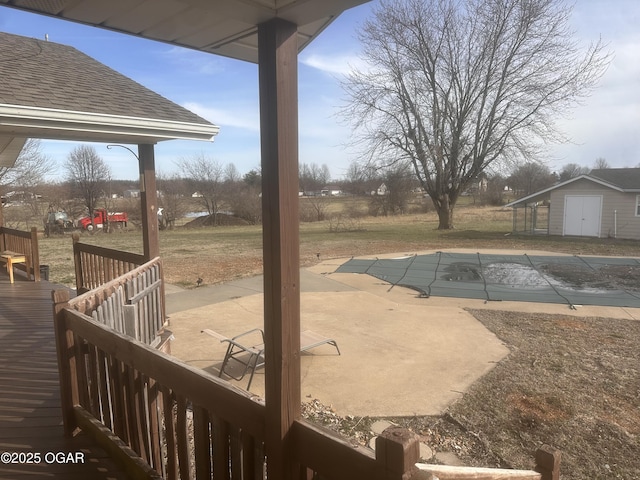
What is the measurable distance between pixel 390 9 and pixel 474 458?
28187 millimetres

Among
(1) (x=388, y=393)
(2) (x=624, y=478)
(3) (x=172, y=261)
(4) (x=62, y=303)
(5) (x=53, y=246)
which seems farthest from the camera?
(5) (x=53, y=246)

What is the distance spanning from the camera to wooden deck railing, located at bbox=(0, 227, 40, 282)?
786 cm

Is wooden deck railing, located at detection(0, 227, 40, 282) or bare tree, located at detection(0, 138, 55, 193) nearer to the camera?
wooden deck railing, located at detection(0, 227, 40, 282)

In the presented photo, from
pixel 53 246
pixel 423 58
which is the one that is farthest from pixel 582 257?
pixel 53 246

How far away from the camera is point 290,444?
1629 millimetres

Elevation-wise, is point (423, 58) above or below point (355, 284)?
above

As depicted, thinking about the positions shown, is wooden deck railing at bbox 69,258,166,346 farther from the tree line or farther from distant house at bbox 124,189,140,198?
distant house at bbox 124,189,140,198

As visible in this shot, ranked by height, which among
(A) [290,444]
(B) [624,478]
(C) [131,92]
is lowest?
(B) [624,478]

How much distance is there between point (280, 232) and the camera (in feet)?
5.24

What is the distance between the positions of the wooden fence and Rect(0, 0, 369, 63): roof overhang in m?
1.42

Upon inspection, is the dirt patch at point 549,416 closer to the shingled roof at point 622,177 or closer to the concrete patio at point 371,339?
the concrete patio at point 371,339

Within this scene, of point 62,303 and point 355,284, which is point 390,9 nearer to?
point 355,284

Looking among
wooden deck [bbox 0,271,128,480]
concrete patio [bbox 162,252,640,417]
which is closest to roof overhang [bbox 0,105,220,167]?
wooden deck [bbox 0,271,128,480]

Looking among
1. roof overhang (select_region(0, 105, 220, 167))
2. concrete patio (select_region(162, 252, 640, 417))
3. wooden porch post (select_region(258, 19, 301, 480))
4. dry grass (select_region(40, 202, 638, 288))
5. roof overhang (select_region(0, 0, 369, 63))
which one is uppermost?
roof overhang (select_region(0, 105, 220, 167))
